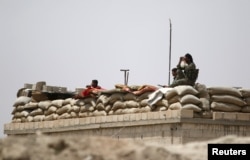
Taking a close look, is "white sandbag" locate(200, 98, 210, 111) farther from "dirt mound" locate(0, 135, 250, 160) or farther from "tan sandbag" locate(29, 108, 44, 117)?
"tan sandbag" locate(29, 108, 44, 117)

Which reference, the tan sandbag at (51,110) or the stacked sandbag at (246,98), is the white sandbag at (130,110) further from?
the tan sandbag at (51,110)

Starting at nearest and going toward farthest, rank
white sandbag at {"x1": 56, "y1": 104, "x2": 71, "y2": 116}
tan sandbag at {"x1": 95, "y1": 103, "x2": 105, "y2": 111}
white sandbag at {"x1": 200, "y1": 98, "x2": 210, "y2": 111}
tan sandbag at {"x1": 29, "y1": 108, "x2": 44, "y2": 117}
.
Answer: white sandbag at {"x1": 200, "y1": 98, "x2": 210, "y2": 111}, tan sandbag at {"x1": 95, "y1": 103, "x2": 105, "y2": 111}, white sandbag at {"x1": 56, "y1": 104, "x2": 71, "y2": 116}, tan sandbag at {"x1": 29, "y1": 108, "x2": 44, "y2": 117}

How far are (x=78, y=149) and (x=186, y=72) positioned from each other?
295 inches

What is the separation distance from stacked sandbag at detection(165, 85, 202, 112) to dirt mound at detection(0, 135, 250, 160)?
560cm

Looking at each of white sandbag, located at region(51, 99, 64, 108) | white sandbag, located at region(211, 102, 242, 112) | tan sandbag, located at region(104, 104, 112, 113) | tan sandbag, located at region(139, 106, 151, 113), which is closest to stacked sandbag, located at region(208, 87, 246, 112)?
white sandbag, located at region(211, 102, 242, 112)

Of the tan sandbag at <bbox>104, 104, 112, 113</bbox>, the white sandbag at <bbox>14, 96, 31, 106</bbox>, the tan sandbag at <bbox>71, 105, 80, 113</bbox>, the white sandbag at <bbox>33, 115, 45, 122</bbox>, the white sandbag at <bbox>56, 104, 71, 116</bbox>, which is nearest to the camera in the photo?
the tan sandbag at <bbox>104, 104, 112, 113</bbox>

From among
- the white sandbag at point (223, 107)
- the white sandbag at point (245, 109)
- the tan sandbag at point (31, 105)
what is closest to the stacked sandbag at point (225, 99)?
the white sandbag at point (223, 107)

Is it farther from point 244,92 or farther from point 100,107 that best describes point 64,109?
point 244,92

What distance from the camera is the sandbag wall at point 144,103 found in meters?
17.0

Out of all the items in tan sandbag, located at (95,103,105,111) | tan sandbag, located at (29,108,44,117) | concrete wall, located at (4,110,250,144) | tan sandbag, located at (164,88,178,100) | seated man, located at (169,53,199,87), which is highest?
seated man, located at (169,53,199,87)

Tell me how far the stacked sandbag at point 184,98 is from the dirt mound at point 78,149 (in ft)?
18.4

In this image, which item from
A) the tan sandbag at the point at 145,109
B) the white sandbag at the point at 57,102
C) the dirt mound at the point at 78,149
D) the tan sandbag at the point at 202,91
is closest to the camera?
the dirt mound at the point at 78,149

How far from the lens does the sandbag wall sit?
670 inches

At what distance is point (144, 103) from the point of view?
18078 mm
